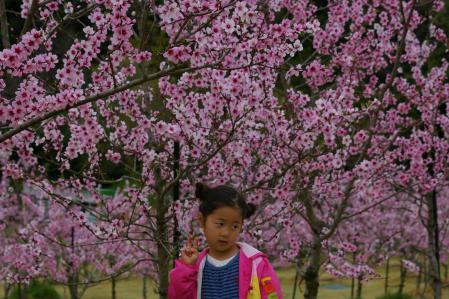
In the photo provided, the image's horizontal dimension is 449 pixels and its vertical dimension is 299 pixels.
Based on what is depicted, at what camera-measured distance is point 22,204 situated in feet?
49.2

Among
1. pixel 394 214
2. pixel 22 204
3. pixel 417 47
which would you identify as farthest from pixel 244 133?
pixel 394 214

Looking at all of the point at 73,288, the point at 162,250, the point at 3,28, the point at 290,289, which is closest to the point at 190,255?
the point at 3,28

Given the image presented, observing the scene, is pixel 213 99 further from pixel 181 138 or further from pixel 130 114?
pixel 130 114

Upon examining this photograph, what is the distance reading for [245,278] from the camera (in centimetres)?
333

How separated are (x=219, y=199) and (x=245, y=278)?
41cm

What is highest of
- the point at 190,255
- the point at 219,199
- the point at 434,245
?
the point at 434,245

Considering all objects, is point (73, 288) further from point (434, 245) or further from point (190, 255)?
point (190, 255)

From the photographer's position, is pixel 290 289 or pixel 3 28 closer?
pixel 3 28

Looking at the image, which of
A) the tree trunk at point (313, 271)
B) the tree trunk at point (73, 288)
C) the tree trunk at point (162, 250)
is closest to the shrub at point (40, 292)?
the tree trunk at point (73, 288)

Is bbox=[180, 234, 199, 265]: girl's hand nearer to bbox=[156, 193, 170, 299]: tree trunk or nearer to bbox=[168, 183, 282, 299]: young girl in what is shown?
bbox=[168, 183, 282, 299]: young girl

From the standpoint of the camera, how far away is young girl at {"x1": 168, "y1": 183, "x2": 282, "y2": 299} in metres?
3.34

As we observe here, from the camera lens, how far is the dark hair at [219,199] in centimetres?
338

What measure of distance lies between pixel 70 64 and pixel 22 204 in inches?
458

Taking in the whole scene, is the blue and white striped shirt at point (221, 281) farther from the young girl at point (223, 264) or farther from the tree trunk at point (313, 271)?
the tree trunk at point (313, 271)
